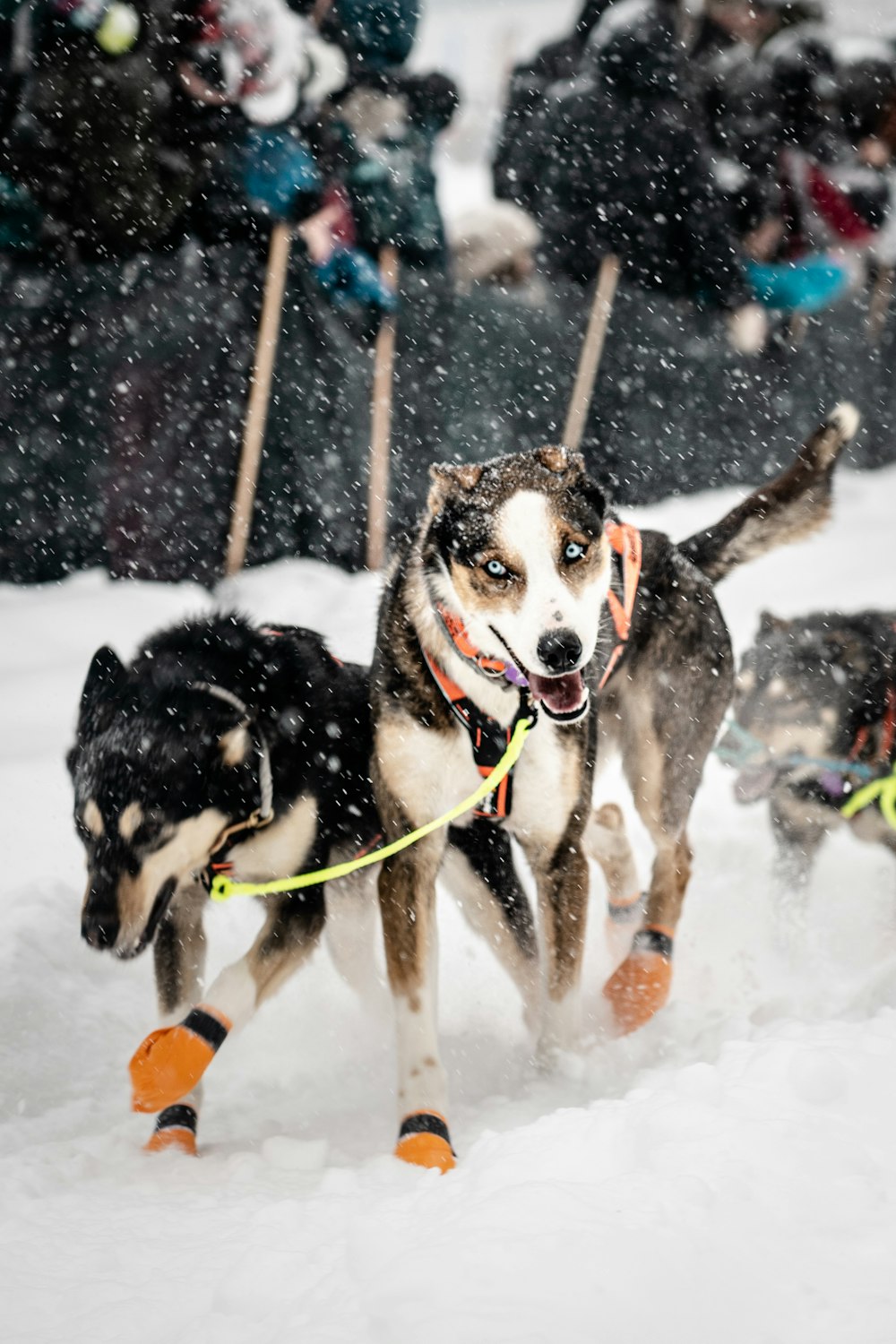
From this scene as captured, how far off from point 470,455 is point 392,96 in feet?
6.65

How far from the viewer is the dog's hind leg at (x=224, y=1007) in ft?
7.75

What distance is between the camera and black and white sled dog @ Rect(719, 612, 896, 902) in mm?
3699

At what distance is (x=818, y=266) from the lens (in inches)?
328

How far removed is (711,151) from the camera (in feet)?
24.2

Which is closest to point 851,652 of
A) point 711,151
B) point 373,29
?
point 373,29

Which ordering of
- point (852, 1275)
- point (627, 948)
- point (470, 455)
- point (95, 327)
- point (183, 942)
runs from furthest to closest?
point (470, 455), point (95, 327), point (627, 948), point (183, 942), point (852, 1275)

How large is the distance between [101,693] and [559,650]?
40.4 inches

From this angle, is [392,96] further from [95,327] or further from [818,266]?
[818,266]

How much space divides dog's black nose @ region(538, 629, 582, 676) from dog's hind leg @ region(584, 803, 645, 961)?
1681 millimetres

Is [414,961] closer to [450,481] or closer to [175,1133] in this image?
[175,1133]

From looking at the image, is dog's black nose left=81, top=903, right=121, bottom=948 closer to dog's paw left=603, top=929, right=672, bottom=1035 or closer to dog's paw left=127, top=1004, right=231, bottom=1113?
dog's paw left=127, top=1004, right=231, bottom=1113

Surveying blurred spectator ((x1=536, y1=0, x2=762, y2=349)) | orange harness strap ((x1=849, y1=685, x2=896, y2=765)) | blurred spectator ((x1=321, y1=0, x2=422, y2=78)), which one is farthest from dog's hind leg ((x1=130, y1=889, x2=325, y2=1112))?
blurred spectator ((x1=536, y1=0, x2=762, y2=349))

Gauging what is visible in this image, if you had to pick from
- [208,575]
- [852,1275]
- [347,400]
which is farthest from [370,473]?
[852,1275]

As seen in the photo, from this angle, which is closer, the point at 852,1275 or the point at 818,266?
the point at 852,1275
